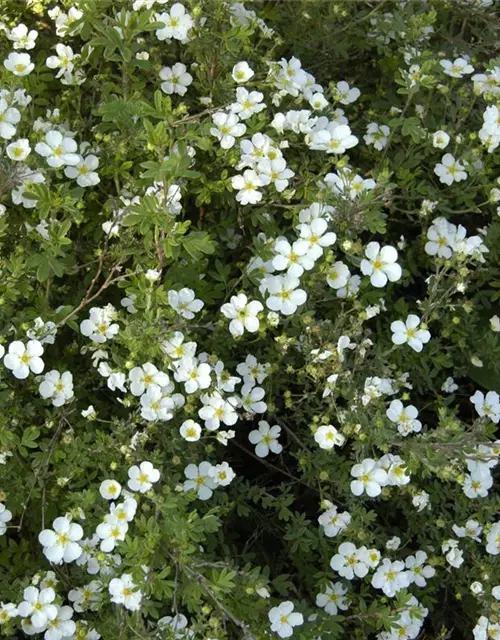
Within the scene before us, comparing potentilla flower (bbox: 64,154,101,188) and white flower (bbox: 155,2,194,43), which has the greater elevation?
white flower (bbox: 155,2,194,43)

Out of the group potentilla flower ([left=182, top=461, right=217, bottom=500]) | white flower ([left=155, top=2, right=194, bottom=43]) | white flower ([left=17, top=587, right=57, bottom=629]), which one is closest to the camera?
white flower ([left=17, top=587, right=57, bottom=629])

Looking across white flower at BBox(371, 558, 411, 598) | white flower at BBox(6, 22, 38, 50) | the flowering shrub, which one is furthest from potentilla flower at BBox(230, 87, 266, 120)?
white flower at BBox(371, 558, 411, 598)

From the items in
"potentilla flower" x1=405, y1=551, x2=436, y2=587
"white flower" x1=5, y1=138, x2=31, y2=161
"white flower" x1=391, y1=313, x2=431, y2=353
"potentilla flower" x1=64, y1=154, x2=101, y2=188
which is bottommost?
"potentilla flower" x1=405, y1=551, x2=436, y2=587

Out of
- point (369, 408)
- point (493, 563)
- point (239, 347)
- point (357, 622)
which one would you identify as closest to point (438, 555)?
point (493, 563)

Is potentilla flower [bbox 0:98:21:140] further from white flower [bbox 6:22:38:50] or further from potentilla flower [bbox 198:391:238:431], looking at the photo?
potentilla flower [bbox 198:391:238:431]

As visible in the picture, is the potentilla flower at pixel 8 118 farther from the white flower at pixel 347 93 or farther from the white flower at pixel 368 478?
the white flower at pixel 368 478

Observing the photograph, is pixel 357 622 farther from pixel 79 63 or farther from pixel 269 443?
pixel 79 63

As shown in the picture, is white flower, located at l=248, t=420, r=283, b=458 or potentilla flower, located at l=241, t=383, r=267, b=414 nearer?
potentilla flower, located at l=241, t=383, r=267, b=414
